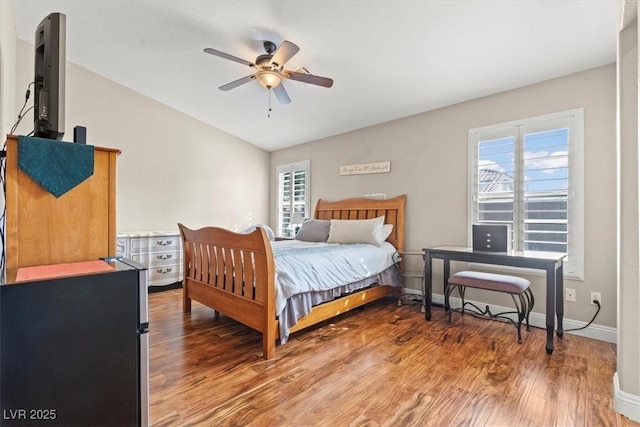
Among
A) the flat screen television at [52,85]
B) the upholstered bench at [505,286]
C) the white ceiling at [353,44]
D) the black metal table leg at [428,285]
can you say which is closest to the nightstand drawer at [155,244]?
the white ceiling at [353,44]

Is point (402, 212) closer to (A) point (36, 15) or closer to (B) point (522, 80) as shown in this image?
(B) point (522, 80)

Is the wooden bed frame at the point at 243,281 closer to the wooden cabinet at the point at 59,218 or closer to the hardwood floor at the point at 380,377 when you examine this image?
the hardwood floor at the point at 380,377

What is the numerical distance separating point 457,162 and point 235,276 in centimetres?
266

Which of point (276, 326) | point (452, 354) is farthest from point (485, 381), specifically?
point (276, 326)

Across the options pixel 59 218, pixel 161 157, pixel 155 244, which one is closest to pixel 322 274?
pixel 59 218

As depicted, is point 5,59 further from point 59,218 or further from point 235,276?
point 235,276

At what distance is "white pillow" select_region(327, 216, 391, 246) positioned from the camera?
379cm

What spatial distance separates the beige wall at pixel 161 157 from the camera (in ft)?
13.2

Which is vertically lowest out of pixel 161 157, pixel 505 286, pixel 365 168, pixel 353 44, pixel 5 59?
pixel 505 286

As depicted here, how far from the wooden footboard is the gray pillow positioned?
153 centimetres

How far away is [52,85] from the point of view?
1349 millimetres

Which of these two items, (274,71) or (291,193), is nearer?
(274,71)

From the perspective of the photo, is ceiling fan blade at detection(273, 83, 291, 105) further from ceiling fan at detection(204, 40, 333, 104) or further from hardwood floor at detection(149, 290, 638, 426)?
hardwood floor at detection(149, 290, 638, 426)

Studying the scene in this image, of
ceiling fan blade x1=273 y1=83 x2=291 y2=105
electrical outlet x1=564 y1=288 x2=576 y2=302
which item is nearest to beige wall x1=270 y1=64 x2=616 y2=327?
electrical outlet x1=564 y1=288 x2=576 y2=302
